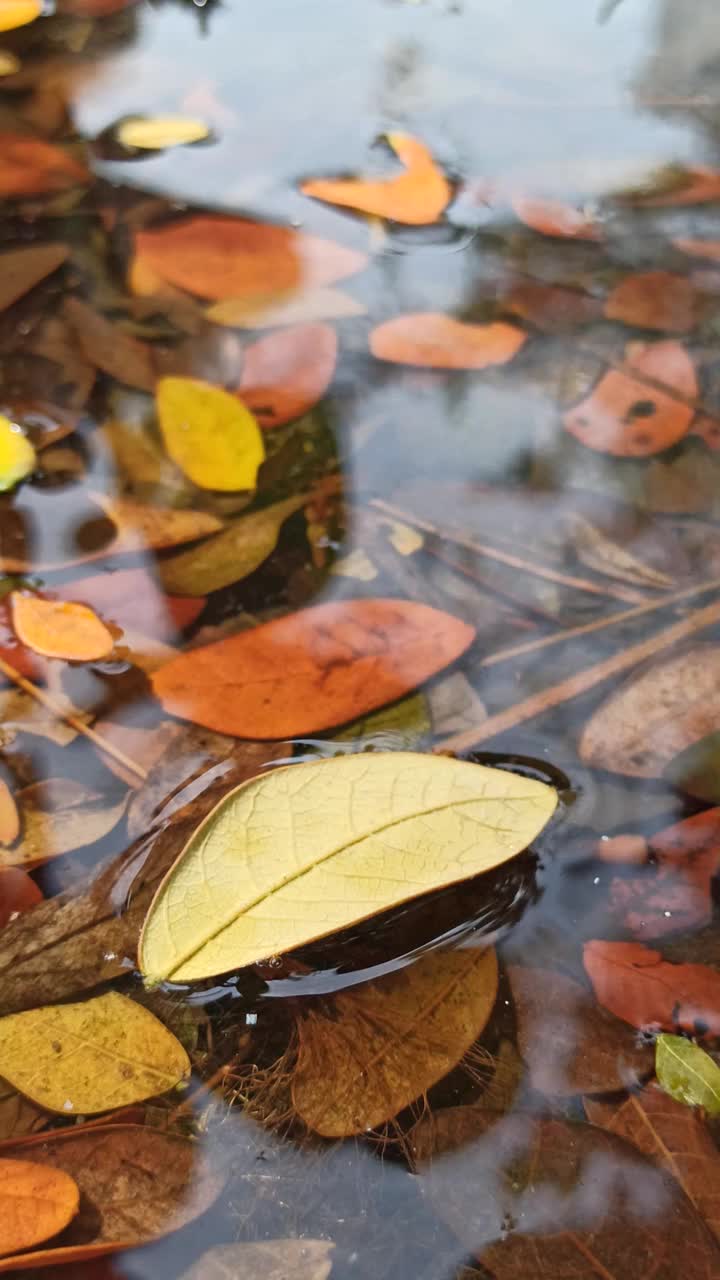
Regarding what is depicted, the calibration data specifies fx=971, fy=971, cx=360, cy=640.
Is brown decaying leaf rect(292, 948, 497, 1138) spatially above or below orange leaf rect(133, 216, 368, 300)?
below

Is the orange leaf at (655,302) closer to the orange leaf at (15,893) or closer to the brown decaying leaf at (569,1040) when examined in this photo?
the brown decaying leaf at (569,1040)

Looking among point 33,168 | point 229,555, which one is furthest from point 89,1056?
point 33,168

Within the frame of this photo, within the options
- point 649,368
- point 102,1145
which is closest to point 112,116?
point 649,368

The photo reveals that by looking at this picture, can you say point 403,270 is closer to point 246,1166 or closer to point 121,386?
point 121,386

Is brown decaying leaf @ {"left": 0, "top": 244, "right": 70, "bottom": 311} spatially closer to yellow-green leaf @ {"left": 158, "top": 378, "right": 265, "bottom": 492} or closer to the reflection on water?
the reflection on water

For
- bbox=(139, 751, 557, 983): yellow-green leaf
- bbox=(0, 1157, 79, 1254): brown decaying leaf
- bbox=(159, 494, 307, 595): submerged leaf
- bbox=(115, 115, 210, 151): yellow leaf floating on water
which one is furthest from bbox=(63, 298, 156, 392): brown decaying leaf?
bbox=(0, 1157, 79, 1254): brown decaying leaf

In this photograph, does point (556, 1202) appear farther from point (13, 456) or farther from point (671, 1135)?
point (13, 456)
